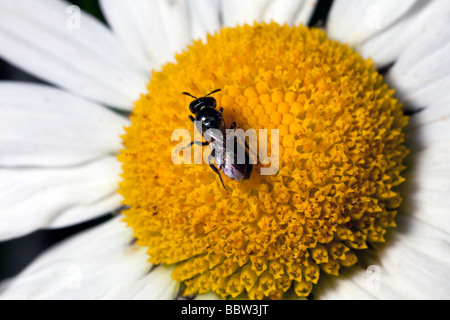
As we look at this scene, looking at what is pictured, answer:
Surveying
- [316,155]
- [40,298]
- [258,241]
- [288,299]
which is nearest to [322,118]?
[316,155]

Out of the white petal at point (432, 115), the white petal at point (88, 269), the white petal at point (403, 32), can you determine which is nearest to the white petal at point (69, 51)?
the white petal at point (88, 269)

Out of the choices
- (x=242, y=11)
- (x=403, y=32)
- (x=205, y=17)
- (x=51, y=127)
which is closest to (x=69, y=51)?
(x=51, y=127)

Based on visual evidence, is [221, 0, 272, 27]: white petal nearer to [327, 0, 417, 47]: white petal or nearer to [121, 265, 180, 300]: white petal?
[327, 0, 417, 47]: white petal

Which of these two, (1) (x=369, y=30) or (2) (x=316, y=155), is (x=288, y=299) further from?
(1) (x=369, y=30)

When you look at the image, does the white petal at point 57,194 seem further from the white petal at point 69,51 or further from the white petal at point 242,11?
the white petal at point 242,11

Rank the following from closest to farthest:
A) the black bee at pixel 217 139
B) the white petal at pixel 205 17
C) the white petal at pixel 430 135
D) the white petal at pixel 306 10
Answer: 1. the black bee at pixel 217 139
2. the white petal at pixel 430 135
3. the white petal at pixel 306 10
4. the white petal at pixel 205 17

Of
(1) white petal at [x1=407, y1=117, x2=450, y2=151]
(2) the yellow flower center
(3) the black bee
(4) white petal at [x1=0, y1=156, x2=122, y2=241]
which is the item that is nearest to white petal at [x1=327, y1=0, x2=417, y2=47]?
(2) the yellow flower center

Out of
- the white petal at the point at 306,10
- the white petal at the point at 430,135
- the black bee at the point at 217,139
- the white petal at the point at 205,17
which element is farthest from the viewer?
the white petal at the point at 205,17
